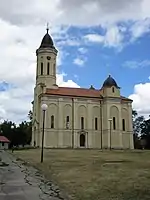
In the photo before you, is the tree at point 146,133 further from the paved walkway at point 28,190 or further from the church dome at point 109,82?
the paved walkway at point 28,190

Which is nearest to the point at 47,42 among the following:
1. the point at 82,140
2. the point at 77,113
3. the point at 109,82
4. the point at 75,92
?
the point at 75,92

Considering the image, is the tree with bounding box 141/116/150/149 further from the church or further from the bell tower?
the bell tower

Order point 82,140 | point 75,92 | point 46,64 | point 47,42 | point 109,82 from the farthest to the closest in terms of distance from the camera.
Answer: point 47,42 < point 46,64 < point 109,82 < point 75,92 < point 82,140

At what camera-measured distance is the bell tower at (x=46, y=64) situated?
76.4 m

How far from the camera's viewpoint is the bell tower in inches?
3007

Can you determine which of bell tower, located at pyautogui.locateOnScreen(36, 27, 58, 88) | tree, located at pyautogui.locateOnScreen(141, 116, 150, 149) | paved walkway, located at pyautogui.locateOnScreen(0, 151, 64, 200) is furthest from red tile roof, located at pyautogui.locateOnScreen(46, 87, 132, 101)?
paved walkway, located at pyautogui.locateOnScreen(0, 151, 64, 200)

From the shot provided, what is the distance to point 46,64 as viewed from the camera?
76.9 m

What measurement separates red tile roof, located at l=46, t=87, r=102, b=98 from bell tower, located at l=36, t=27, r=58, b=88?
2478mm

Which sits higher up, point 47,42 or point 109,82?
point 47,42

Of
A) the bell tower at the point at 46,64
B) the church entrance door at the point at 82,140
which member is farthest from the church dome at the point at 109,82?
the church entrance door at the point at 82,140

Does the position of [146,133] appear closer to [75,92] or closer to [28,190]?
[75,92]

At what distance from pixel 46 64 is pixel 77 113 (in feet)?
45.5

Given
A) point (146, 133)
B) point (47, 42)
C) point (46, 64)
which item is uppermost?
point (47, 42)

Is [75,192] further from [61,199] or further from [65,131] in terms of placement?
[65,131]
